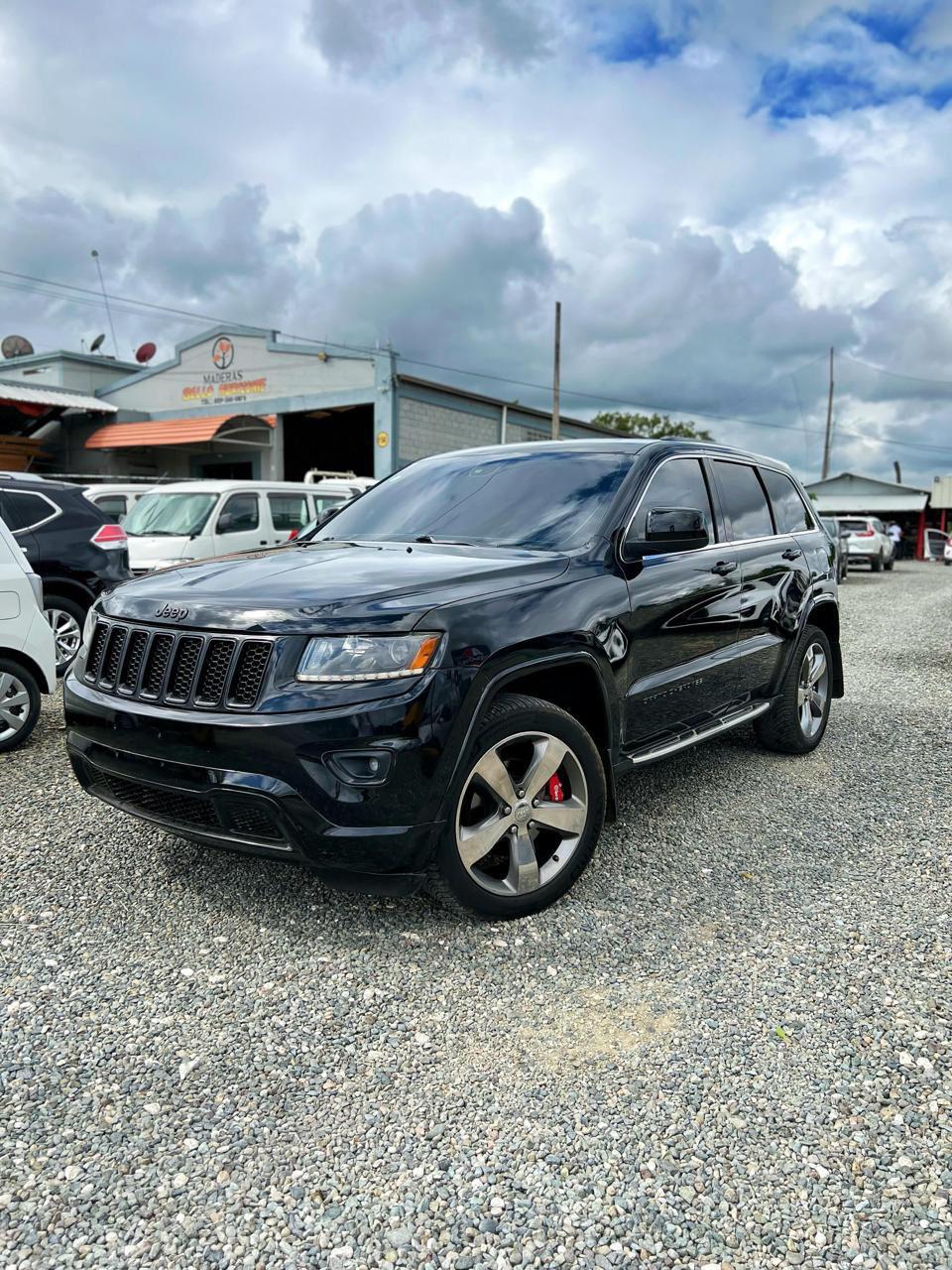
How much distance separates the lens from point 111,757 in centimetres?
329

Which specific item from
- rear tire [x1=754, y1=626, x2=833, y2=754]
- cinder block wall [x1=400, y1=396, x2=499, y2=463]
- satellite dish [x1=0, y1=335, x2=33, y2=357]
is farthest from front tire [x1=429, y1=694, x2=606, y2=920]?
satellite dish [x1=0, y1=335, x2=33, y2=357]

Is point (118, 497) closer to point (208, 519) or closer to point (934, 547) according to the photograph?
point (208, 519)

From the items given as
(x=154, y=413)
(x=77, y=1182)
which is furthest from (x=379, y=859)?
(x=154, y=413)

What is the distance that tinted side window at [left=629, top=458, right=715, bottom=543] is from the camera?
4016 mm

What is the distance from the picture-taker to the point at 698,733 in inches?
173

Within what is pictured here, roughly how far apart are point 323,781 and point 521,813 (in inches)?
29.9

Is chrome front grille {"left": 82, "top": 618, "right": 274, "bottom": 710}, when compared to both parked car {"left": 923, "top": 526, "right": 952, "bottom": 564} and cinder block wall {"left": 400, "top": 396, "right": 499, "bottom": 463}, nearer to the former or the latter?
cinder block wall {"left": 400, "top": 396, "right": 499, "bottom": 463}

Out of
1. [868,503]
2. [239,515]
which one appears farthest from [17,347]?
[868,503]

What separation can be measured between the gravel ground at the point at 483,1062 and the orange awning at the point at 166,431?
22346mm

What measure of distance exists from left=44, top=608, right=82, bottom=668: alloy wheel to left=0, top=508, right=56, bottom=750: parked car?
1.90 meters

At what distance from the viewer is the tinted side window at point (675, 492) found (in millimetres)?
4016

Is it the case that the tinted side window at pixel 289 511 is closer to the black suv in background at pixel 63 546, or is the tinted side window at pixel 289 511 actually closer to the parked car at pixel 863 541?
the black suv in background at pixel 63 546

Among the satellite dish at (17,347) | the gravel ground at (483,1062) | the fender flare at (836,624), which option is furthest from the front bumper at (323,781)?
the satellite dish at (17,347)

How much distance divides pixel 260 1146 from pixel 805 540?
4.62 meters
